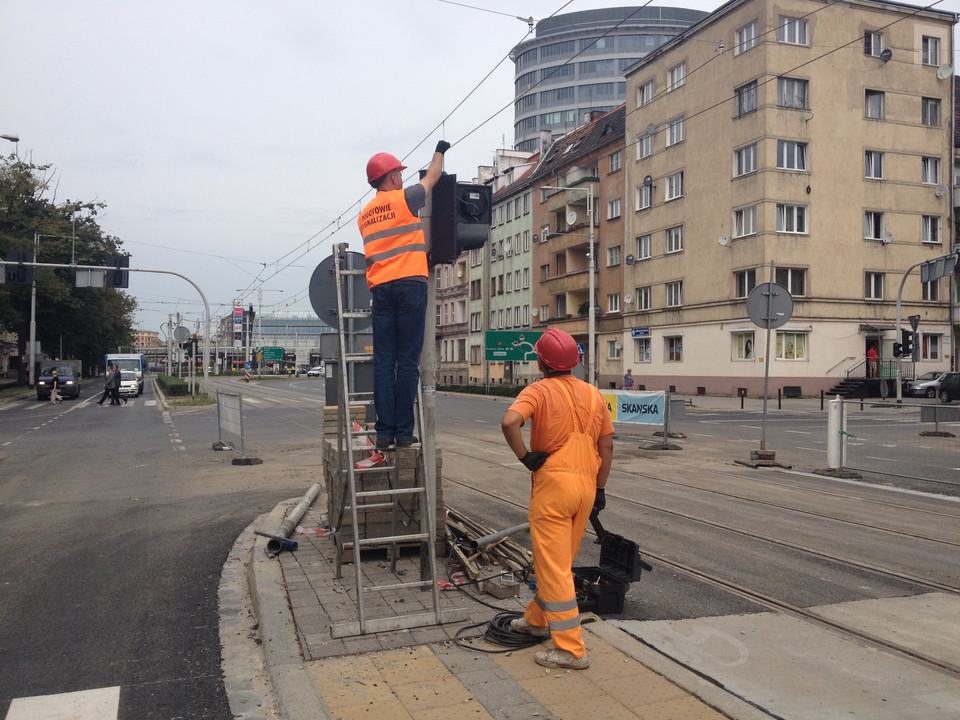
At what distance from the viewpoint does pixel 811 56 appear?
37.8 metres

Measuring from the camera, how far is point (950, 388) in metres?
32.9

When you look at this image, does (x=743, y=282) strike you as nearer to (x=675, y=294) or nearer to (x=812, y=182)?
(x=812, y=182)

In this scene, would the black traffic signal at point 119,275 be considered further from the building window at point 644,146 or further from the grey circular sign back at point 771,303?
the building window at point 644,146

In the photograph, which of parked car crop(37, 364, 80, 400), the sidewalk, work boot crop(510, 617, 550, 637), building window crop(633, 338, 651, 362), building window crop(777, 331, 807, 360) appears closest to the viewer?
the sidewalk

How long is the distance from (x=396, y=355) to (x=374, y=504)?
4.41 ft

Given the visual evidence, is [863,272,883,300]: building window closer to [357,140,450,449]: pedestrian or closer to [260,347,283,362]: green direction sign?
[357,140,450,449]: pedestrian

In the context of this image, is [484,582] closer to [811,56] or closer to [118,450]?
[118,450]

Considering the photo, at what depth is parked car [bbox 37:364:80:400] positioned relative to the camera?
42375mm

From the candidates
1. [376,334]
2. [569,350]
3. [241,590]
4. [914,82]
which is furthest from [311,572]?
[914,82]

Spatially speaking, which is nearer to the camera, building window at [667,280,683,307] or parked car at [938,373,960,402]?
parked car at [938,373,960,402]

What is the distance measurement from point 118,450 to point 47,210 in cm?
4308

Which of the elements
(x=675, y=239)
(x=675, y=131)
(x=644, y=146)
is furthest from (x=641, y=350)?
(x=675, y=131)

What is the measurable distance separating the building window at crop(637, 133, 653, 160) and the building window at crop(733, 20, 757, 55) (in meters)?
7.90

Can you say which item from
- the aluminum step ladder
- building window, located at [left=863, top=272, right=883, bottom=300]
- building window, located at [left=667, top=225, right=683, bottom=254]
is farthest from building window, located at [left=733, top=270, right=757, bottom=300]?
the aluminum step ladder
